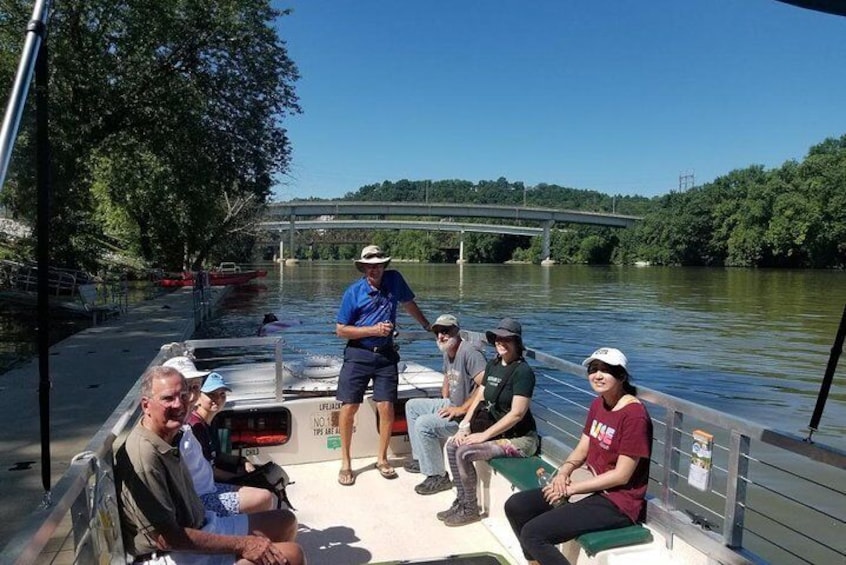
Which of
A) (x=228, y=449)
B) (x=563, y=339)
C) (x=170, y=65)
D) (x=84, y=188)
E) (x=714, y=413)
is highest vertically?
(x=170, y=65)

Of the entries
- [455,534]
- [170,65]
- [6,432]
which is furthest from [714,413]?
[170,65]

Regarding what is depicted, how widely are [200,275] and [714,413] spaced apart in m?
19.9

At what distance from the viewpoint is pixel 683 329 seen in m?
22.2

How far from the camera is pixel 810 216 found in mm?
71562

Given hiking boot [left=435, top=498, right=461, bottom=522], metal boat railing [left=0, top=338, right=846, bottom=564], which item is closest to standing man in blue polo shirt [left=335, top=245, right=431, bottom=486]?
metal boat railing [left=0, top=338, right=846, bottom=564]

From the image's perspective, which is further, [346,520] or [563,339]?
[563,339]

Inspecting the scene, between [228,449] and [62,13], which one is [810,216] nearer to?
[62,13]

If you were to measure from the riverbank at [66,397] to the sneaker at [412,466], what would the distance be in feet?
8.72

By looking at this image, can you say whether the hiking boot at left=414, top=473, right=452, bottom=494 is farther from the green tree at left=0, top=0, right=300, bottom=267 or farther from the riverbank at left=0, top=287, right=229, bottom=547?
the green tree at left=0, top=0, right=300, bottom=267

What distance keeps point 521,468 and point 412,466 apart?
1448 millimetres

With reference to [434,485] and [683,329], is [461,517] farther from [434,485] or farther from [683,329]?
Result: [683,329]

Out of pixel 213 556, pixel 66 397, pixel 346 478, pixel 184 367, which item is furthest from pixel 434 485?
pixel 66 397

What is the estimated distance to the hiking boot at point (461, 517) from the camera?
4.34m

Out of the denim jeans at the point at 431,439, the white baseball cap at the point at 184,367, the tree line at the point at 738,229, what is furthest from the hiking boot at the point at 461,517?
the tree line at the point at 738,229
